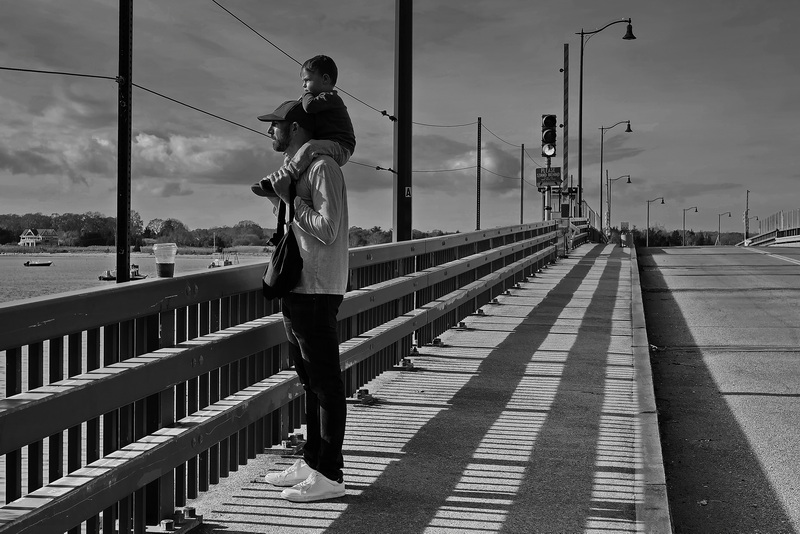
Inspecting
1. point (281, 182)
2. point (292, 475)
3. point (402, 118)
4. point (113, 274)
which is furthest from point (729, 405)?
point (113, 274)

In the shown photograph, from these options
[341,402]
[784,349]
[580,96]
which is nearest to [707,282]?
[784,349]

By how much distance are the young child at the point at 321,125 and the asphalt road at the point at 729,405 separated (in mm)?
2767

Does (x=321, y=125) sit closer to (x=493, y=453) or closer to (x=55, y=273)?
(x=55, y=273)

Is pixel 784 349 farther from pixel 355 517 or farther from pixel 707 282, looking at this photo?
pixel 707 282

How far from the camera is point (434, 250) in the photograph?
33.5 feet

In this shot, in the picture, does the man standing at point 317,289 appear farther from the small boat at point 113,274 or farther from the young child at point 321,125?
the small boat at point 113,274

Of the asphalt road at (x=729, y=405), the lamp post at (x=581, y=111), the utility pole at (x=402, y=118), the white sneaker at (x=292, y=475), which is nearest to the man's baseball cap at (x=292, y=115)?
the white sneaker at (x=292, y=475)

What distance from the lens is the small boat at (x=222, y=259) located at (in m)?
5.29

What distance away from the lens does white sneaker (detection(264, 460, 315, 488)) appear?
4988 mm

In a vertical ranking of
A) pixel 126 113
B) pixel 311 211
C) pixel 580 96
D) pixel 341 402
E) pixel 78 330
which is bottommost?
pixel 341 402

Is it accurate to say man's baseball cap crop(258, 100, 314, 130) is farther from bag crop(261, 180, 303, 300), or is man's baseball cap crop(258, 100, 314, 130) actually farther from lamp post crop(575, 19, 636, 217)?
lamp post crop(575, 19, 636, 217)

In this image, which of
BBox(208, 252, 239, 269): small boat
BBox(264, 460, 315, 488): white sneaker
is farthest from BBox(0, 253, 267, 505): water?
BBox(264, 460, 315, 488): white sneaker

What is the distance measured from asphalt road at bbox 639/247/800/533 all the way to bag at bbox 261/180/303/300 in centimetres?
251

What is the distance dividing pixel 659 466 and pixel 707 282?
16402 millimetres
